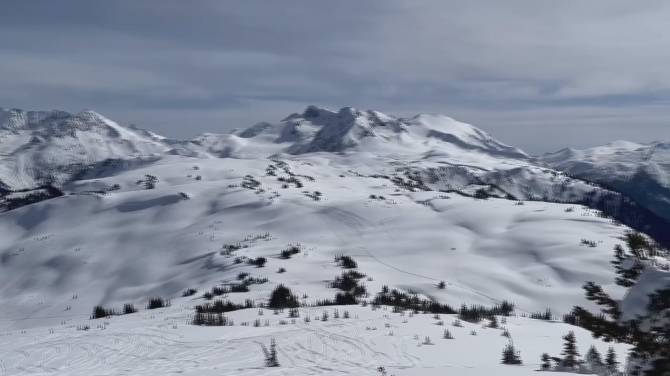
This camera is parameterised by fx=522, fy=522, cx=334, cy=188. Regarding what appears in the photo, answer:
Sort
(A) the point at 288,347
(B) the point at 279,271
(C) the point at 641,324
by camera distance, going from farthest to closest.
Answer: (B) the point at 279,271
(A) the point at 288,347
(C) the point at 641,324

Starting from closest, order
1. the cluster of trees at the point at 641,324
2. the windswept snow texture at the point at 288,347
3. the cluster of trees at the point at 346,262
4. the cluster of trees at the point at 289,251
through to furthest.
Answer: the cluster of trees at the point at 641,324, the windswept snow texture at the point at 288,347, the cluster of trees at the point at 346,262, the cluster of trees at the point at 289,251

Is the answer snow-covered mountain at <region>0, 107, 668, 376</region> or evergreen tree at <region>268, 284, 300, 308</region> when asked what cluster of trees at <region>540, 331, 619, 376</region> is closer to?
snow-covered mountain at <region>0, 107, 668, 376</region>

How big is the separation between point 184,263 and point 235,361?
87.5 feet

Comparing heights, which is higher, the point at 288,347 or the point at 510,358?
the point at 510,358

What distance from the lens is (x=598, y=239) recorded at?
3456 centimetres

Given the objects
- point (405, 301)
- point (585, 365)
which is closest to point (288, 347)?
point (585, 365)

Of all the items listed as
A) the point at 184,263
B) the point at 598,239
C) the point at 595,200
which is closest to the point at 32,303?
the point at 184,263

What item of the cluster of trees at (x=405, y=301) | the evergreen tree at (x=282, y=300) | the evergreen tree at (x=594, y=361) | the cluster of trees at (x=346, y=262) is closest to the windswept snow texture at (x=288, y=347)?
the evergreen tree at (x=594, y=361)

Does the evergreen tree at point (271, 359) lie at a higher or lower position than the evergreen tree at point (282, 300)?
higher

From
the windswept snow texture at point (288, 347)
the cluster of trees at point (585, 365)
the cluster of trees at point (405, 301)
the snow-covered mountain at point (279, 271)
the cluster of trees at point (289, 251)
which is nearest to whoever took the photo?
the cluster of trees at point (585, 365)

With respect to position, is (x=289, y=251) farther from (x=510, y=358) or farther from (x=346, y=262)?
(x=510, y=358)

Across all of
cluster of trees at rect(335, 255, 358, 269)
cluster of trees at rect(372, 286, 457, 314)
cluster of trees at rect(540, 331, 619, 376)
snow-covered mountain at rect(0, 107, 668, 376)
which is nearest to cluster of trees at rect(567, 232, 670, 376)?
cluster of trees at rect(540, 331, 619, 376)

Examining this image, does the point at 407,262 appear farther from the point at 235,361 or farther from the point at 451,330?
the point at 235,361

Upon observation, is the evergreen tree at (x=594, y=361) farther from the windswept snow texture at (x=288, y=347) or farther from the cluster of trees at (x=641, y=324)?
the cluster of trees at (x=641, y=324)
